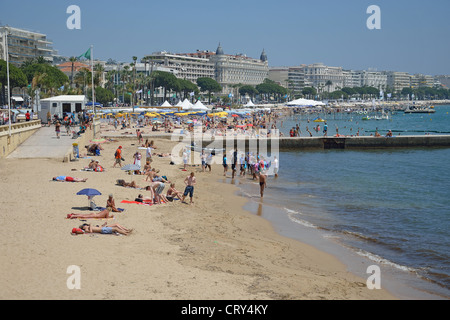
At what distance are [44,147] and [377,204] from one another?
15837mm

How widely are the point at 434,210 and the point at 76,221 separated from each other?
506 inches

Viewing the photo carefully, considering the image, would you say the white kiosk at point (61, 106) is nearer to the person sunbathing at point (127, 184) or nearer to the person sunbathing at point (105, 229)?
the person sunbathing at point (127, 184)

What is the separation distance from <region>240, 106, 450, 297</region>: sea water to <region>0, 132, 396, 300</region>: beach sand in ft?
5.58

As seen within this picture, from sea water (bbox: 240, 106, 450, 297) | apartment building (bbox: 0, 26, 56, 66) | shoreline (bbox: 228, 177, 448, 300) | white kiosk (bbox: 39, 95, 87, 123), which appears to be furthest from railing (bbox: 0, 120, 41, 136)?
apartment building (bbox: 0, 26, 56, 66)

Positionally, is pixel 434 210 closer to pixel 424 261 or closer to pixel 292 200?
pixel 292 200

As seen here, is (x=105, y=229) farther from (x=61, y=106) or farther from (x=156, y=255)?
(x=61, y=106)

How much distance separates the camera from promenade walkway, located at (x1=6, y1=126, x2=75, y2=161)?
2280 cm

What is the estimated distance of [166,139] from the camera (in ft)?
124

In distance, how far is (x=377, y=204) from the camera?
1894cm

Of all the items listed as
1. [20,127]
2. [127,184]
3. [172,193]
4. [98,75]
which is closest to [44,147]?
[20,127]

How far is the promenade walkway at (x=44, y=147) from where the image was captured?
2280 centimetres

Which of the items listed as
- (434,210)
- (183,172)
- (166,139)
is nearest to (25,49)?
(166,139)

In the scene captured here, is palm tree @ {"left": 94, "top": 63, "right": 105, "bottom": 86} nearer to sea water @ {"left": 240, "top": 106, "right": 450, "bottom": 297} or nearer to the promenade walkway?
the promenade walkway

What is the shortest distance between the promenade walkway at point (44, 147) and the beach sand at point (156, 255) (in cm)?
650
